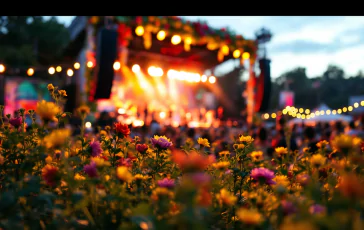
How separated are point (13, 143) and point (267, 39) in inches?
415

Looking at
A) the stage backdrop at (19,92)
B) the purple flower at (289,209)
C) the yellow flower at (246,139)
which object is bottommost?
the purple flower at (289,209)

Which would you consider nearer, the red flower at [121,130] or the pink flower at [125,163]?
the pink flower at [125,163]

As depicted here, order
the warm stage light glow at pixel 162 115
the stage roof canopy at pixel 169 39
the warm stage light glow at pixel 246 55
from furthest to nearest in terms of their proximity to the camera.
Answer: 1. the warm stage light glow at pixel 162 115
2. the warm stage light glow at pixel 246 55
3. the stage roof canopy at pixel 169 39

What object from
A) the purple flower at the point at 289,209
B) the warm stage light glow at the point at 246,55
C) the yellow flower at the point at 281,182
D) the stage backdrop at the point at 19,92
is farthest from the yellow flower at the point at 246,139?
the stage backdrop at the point at 19,92

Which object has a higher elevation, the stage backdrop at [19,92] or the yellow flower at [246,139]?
the stage backdrop at [19,92]

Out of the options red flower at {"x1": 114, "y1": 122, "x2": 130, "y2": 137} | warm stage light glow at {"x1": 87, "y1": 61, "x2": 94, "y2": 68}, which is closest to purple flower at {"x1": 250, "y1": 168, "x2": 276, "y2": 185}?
red flower at {"x1": 114, "y1": 122, "x2": 130, "y2": 137}

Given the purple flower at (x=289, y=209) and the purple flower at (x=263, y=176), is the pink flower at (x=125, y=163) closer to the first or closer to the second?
the purple flower at (x=263, y=176)

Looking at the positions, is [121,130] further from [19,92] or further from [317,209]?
[19,92]

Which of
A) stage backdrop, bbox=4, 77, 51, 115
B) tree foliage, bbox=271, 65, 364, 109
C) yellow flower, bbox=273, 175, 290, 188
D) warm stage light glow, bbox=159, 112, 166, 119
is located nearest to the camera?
yellow flower, bbox=273, 175, 290, 188

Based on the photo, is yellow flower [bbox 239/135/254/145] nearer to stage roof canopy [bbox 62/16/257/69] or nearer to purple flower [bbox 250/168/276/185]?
purple flower [bbox 250/168/276/185]
